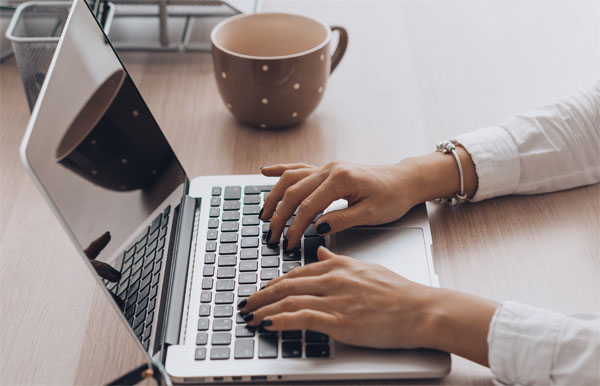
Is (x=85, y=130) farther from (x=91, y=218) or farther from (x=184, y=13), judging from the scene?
(x=184, y=13)

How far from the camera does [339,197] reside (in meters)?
0.80


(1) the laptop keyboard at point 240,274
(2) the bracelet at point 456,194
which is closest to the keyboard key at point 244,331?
(1) the laptop keyboard at point 240,274

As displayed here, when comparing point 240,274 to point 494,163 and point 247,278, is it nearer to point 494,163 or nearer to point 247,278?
point 247,278

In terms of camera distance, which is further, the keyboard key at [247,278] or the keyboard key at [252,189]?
the keyboard key at [252,189]

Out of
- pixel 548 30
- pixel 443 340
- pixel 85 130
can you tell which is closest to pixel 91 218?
pixel 85 130

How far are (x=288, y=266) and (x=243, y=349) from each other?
13cm

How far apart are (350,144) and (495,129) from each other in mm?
215

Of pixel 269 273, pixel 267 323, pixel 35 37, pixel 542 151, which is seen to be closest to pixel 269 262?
pixel 269 273

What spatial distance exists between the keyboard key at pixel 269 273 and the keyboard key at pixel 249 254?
0.03 metres

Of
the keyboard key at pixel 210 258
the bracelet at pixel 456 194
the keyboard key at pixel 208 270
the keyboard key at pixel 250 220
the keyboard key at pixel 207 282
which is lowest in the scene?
the keyboard key at pixel 210 258

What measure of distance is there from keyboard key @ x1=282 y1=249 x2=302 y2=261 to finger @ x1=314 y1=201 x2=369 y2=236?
35mm

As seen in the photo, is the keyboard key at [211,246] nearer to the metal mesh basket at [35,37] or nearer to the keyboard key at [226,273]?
the keyboard key at [226,273]

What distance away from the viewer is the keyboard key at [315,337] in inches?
26.0

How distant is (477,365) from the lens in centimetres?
65
